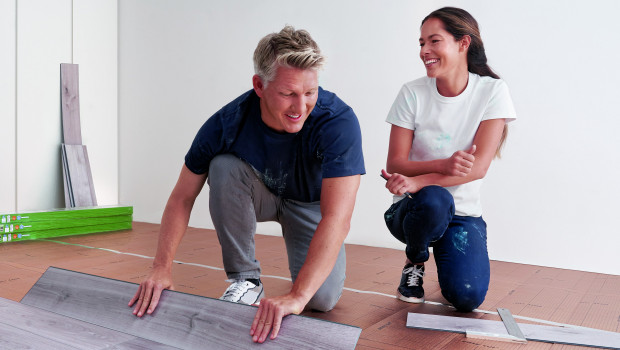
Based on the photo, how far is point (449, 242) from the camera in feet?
6.83

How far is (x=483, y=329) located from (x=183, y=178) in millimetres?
1128

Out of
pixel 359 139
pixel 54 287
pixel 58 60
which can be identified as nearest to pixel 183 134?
pixel 58 60

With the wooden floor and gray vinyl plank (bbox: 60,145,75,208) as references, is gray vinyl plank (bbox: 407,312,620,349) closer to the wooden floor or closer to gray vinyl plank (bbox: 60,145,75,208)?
the wooden floor

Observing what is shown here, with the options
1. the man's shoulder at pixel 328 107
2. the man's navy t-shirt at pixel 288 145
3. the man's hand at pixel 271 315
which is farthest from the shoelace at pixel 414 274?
the man's hand at pixel 271 315

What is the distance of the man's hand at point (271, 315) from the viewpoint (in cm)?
127

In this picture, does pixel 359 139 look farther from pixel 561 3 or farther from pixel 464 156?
pixel 561 3

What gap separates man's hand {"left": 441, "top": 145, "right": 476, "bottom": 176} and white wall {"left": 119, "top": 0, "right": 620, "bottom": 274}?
4.54ft

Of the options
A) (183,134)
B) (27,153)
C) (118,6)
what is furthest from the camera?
(118,6)

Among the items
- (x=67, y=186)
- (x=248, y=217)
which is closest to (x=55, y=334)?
Answer: (x=248, y=217)

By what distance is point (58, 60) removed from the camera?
14.6 feet

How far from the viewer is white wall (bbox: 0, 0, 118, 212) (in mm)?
4133

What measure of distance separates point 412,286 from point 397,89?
173 cm

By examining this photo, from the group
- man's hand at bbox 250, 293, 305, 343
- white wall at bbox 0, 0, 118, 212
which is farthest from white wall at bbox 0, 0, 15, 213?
man's hand at bbox 250, 293, 305, 343

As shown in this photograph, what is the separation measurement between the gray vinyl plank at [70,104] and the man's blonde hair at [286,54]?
136 inches
